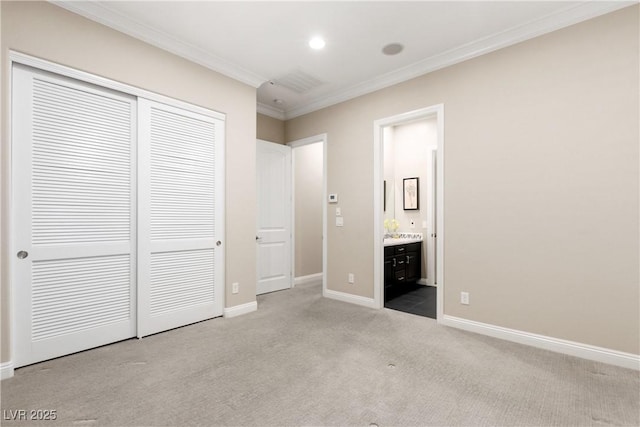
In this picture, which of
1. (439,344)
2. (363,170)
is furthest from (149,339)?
(363,170)

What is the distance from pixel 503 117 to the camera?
2945 millimetres

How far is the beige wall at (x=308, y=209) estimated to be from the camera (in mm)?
5422

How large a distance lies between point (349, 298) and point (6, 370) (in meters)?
3.30

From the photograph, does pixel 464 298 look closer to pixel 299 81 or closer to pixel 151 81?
pixel 299 81

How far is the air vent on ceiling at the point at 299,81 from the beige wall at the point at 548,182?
123 cm

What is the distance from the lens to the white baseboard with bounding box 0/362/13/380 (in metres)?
2.18

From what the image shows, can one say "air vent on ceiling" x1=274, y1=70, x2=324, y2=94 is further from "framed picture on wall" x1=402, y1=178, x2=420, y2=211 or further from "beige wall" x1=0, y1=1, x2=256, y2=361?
"framed picture on wall" x1=402, y1=178, x2=420, y2=211

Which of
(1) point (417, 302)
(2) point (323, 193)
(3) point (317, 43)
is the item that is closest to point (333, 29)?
(3) point (317, 43)

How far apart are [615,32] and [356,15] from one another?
201 centimetres

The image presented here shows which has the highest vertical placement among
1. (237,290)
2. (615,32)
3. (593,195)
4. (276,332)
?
(615,32)

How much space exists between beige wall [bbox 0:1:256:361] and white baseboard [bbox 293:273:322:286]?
1.53 meters

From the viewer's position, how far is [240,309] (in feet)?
12.1

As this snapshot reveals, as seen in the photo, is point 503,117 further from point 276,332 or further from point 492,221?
point 276,332

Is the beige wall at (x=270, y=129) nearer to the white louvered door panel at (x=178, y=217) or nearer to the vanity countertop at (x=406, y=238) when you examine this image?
the white louvered door panel at (x=178, y=217)
